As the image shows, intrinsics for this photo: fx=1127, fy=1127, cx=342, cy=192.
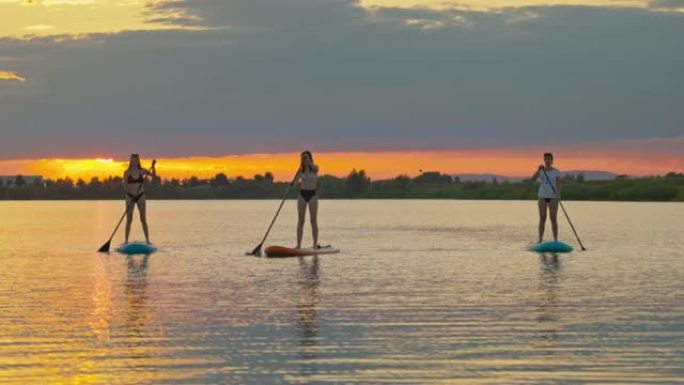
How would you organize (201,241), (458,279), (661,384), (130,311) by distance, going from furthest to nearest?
1. (201,241)
2. (458,279)
3. (130,311)
4. (661,384)

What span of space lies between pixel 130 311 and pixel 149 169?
15.3 m

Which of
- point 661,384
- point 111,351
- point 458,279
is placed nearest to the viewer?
point 661,384

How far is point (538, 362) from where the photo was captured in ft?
36.5

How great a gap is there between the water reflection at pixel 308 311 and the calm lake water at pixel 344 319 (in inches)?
1.0

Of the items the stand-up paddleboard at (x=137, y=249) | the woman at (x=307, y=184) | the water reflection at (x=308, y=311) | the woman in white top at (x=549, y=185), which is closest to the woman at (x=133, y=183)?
the stand-up paddleboard at (x=137, y=249)

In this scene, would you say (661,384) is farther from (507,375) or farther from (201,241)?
(201,241)

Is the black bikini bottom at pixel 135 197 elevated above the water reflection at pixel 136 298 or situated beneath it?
elevated above

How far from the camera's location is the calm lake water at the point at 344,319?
10.8m

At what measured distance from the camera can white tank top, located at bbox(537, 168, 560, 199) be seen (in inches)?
1142

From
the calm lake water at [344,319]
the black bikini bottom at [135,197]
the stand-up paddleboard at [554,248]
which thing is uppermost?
the black bikini bottom at [135,197]

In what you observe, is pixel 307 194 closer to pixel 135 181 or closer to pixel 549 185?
pixel 135 181

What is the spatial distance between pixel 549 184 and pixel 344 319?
1547 centimetres

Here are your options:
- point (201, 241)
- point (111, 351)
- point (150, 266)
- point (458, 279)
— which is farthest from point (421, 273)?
point (201, 241)

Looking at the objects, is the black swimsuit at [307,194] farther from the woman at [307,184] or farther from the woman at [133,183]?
the woman at [133,183]
